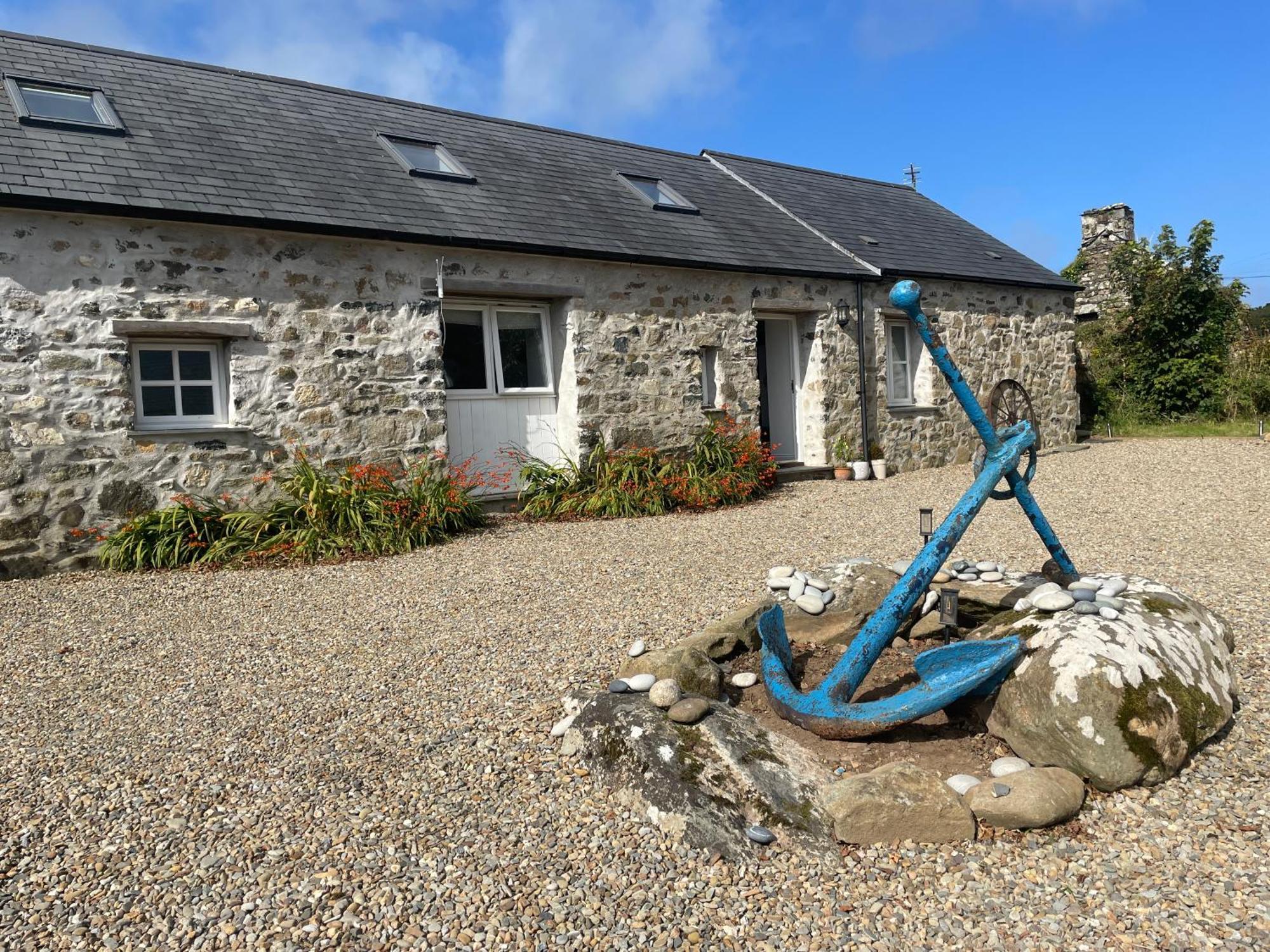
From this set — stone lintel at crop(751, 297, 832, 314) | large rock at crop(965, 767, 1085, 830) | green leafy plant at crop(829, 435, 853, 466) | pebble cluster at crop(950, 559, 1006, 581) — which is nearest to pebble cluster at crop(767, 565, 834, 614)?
pebble cluster at crop(950, 559, 1006, 581)

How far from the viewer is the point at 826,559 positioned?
6293 mm

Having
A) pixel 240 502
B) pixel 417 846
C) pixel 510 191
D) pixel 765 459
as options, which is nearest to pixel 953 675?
pixel 417 846

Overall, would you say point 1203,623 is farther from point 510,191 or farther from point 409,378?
point 510,191

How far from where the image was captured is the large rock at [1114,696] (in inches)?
116

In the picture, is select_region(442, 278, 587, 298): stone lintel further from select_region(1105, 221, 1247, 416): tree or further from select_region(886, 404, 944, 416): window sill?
select_region(1105, 221, 1247, 416): tree

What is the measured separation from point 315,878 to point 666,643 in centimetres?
212

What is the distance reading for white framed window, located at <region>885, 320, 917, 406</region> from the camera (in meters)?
13.0

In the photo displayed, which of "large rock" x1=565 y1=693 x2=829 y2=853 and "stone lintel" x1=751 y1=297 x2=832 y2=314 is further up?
"stone lintel" x1=751 y1=297 x2=832 y2=314

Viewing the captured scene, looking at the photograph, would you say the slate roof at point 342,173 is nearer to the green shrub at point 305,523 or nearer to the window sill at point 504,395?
the window sill at point 504,395

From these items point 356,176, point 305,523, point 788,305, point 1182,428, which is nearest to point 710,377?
point 788,305

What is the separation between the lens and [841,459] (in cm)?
1198

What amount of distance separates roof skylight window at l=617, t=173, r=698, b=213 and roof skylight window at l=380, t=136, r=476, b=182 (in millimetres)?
2461

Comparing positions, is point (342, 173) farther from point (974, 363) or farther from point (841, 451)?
point (974, 363)

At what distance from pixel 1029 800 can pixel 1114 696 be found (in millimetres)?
495
